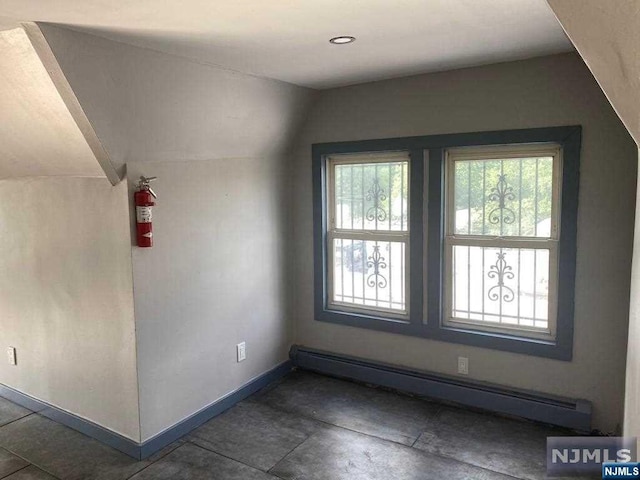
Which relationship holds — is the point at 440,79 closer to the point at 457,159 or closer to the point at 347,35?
the point at 457,159

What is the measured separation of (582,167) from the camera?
2.84m

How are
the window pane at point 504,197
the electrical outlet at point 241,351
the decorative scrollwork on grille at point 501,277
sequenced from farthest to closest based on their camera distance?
the electrical outlet at point 241,351 < the decorative scrollwork on grille at point 501,277 < the window pane at point 504,197

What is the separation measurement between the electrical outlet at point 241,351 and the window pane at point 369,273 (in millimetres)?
836

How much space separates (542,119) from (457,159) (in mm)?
577

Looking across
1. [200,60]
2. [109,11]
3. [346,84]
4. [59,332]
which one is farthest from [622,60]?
[59,332]

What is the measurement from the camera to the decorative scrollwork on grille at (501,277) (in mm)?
3209

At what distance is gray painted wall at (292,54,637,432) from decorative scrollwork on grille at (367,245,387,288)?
0.42 m

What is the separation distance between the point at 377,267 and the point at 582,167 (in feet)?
5.09

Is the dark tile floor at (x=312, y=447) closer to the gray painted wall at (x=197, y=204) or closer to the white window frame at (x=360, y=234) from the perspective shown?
the gray painted wall at (x=197, y=204)

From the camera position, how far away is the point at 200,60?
2.63 meters

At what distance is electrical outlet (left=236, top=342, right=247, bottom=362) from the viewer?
11.4 feet

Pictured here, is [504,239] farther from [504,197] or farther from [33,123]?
[33,123]

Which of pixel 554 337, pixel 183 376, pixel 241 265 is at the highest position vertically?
pixel 241 265
